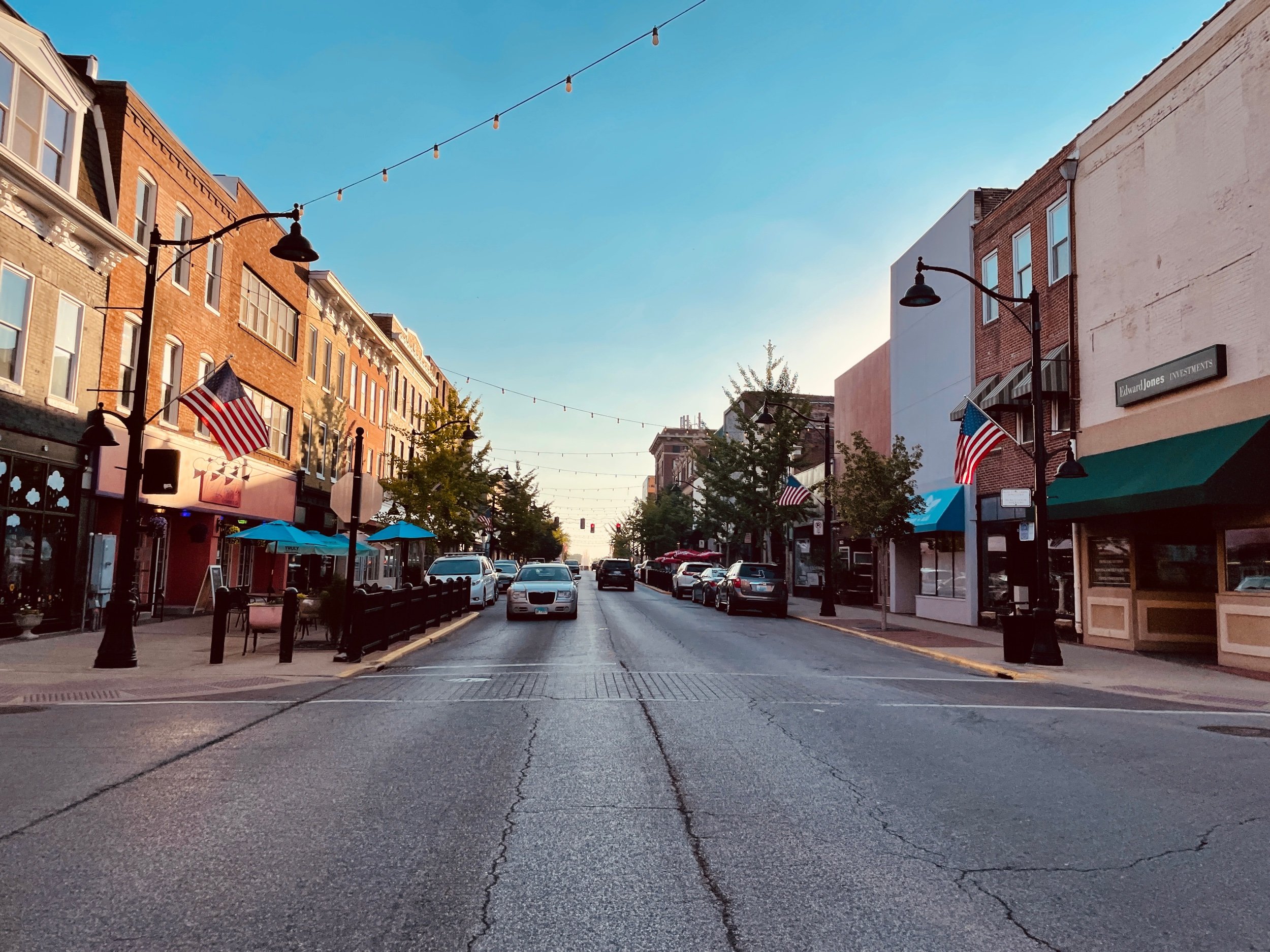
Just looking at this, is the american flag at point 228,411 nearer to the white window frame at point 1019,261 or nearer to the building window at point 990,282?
the white window frame at point 1019,261

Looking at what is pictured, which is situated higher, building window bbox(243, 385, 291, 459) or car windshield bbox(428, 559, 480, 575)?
building window bbox(243, 385, 291, 459)

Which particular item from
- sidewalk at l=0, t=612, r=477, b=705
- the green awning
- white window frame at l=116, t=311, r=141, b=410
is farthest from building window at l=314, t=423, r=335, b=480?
the green awning

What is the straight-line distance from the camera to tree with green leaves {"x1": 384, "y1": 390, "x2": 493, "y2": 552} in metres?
43.1

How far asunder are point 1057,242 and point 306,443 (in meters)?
24.5

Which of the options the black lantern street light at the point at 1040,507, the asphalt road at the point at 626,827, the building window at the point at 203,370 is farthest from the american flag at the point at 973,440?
the building window at the point at 203,370

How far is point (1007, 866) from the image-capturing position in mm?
5020

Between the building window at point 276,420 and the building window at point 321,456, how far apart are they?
2747mm

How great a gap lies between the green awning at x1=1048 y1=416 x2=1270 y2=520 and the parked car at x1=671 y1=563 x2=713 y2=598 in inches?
954

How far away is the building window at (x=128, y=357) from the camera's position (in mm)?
20422

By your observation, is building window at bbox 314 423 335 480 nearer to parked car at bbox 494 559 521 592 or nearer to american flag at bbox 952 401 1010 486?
parked car at bbox 494 559 521 592

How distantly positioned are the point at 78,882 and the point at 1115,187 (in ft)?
70.2

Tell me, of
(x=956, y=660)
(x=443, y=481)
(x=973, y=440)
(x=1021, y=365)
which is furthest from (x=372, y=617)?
(x=443, y=481)

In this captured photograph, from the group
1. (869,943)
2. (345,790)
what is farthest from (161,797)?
(869,943)

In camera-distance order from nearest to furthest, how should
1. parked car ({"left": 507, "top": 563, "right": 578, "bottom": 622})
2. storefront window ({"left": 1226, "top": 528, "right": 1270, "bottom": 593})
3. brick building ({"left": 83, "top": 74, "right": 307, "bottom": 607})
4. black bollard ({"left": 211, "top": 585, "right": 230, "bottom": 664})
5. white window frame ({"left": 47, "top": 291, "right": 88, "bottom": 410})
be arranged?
black bollard ({"left": 211, "top": 585, "right": 230, "bottom": 664}) < storefront window ({"left": 1226, "top": 528, "right": 1270, "bottom": 593}) < white window frame ({"left": 47, "top": 291, "right": 88, "bottom": 410}) < brick building ({"left": 83, "top": 74, "right": 307, "bottom": 607}) < parked car ({"left": 507, "top": 563, "right": 578, "bottom": 622})
